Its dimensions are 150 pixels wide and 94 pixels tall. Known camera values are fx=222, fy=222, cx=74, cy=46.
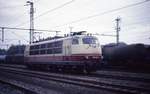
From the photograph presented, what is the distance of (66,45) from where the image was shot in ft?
63.2

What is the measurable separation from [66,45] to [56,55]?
5.81ft

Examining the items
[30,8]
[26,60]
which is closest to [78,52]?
[26,60]

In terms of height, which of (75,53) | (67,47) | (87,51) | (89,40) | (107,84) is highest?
(89,40)

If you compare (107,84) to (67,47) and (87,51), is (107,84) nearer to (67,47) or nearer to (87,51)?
(87,51)

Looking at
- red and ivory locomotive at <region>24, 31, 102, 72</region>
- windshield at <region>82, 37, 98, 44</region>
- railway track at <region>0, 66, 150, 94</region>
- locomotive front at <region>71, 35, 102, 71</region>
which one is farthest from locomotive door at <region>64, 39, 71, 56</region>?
railway track at <region>0, 66, 150, 94</region>

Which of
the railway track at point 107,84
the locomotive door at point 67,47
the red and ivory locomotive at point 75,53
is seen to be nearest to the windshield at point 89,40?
the red and ivory locomotive at point 75,53

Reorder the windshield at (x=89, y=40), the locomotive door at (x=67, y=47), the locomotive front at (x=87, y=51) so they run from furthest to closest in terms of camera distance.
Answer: the locomotive door at (x=67, y=47), the windshield at (x=89, y=40), the locomotive front at (x=87, y=51)

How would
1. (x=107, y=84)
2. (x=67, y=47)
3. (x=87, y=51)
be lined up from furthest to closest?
(x=67, y=47) → (x=87, y=51) → (x=107, y=84)

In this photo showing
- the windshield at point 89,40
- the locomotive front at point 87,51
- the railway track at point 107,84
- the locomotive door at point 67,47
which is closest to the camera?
the railway track at point 107,84

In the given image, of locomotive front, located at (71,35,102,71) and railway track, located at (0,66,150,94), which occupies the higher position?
locomotive front, located at (71,35,102,71)

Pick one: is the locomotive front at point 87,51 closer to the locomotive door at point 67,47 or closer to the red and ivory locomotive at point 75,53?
the red and ivory locomotive at point 75,53

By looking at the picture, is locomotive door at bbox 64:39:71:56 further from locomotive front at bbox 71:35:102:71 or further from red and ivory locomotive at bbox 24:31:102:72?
locomotive front at bbox 71:35:102:71

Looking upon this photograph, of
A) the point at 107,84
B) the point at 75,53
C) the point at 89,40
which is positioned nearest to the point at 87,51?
the point at 75,53

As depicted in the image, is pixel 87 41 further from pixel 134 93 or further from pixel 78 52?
pixel 134 93
